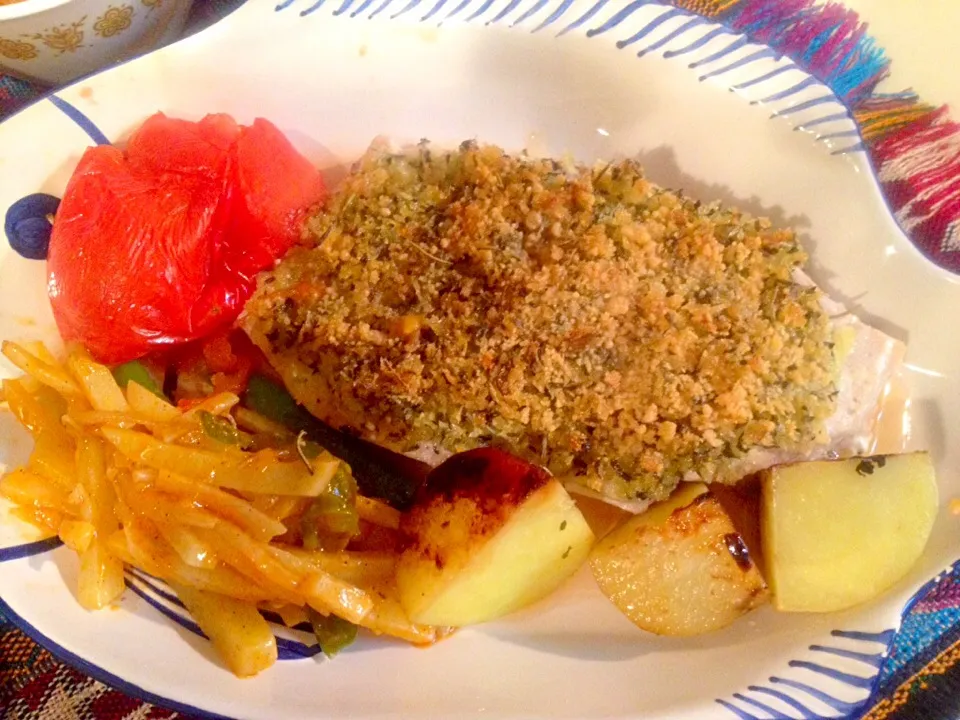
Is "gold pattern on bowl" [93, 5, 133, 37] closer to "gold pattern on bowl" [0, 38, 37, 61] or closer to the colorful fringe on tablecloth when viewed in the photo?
"gold pattern on bowl" [0, 38, 37, 61]

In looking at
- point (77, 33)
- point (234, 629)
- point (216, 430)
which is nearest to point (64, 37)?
point (77, 33)

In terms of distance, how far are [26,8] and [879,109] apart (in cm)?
206

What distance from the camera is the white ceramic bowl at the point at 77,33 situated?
1.51m

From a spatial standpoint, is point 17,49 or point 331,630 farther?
point 17,49

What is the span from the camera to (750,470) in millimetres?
1502

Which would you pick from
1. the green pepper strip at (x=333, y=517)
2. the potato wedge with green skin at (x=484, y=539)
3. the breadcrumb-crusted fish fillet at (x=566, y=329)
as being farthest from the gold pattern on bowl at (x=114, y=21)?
the potato wedge with green skin at (x=484, y=539)

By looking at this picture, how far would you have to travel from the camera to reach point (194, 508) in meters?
1.46

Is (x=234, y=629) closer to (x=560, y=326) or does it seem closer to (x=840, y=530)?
(x=560, y=326)

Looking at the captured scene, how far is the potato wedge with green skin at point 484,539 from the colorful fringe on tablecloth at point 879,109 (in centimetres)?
122

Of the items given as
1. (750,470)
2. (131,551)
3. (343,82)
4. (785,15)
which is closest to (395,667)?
(131,551)

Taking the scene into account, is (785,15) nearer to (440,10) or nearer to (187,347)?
(440,10)

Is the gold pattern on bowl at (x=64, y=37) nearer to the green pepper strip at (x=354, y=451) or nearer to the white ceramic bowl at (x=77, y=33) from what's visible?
the white ceramic bowl at (x=77, y=33)

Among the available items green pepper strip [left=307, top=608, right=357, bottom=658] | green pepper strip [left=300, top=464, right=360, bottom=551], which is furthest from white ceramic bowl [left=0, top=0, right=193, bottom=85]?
green pepper strip [left=307, top=608, right=357, bottom=658]

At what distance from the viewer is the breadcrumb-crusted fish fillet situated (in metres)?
1.39
